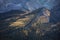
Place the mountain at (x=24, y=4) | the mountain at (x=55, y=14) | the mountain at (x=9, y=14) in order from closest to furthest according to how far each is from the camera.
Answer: the mountain at (x=55, y=14) < the mountain at (x=9, y=14) < the mountain at (x=24, y=4)

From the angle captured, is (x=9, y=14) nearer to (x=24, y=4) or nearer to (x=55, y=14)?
(x=24, y=4)

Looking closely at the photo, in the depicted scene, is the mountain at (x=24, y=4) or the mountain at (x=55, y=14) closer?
the mountain at (x=55, y=14)

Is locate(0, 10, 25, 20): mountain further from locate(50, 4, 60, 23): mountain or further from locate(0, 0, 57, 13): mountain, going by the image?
locate(50, 4, 60, 23): mountain

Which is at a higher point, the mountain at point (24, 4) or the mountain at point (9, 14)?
the mountain at point (24, 4)

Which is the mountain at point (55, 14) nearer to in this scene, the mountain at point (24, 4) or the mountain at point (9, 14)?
the mountain at point (24, 4)

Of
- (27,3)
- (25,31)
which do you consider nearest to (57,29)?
(25,31)

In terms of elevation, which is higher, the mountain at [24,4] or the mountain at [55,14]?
the mountain at [24,4]

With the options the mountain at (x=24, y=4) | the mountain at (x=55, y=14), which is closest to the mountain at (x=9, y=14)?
the mountain at (x=24, y=4)

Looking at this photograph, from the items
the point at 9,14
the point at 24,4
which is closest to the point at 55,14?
the point at 24,4

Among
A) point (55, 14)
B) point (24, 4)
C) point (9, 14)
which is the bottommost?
point (55, 14)

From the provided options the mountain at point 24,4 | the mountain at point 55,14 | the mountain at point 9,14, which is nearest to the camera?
the mountain at point 55,14

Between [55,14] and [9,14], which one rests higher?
[9,14]

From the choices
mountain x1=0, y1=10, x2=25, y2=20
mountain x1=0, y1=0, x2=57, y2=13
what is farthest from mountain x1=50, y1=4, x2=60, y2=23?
mountain x1=0, y1=10, x2=25, y2=20

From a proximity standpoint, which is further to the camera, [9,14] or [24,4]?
[24,4]
